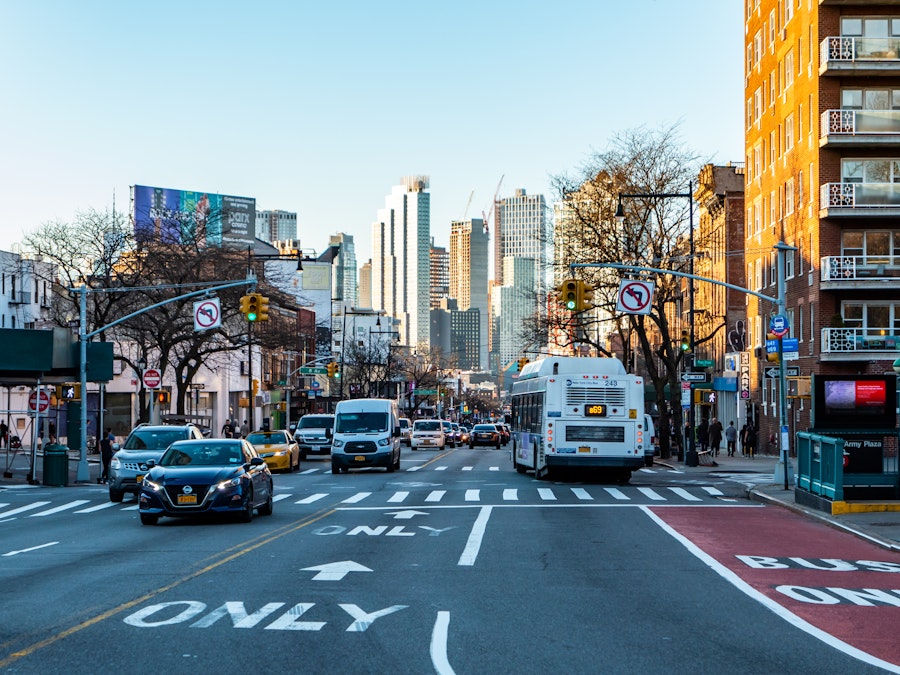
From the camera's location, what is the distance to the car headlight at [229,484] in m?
22.5

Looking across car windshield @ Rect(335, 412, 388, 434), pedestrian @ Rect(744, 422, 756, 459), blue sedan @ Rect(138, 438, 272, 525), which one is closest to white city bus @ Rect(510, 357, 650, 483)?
car windshield @ Rect(335, 412, 388, 434)

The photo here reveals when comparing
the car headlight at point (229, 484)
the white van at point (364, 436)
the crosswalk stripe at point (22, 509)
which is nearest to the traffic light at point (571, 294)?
the white van at point (364, 436)

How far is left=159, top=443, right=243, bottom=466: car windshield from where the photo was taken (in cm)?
2361

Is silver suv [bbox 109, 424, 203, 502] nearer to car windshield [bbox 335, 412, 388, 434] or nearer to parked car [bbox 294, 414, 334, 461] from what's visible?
car windshield [bbox 335, 412, 388, 434]

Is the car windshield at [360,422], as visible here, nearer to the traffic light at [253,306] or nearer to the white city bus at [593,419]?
the traffic light at [253,306]

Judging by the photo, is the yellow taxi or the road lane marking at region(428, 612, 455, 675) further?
the yellow taxi

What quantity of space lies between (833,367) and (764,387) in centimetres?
1114

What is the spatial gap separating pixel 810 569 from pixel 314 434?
44843mm

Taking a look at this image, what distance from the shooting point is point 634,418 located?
114 ft

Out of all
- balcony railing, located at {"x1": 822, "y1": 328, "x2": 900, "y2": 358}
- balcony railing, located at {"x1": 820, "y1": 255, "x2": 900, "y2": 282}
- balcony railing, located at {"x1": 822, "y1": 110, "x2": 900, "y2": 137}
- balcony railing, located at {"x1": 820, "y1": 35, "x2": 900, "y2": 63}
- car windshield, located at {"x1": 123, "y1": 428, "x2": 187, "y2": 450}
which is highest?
balcony railing, located at {"x1": 820, "y1": 35, "x2": 900, "y2": 63}

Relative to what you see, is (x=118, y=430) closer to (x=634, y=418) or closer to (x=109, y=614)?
(x=634, y=418)

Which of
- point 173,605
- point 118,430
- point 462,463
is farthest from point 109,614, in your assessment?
point 118,430

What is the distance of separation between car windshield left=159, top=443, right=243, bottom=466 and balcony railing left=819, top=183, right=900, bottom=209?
36.3 meters

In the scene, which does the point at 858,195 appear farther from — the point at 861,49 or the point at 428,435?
the point at 428,435
